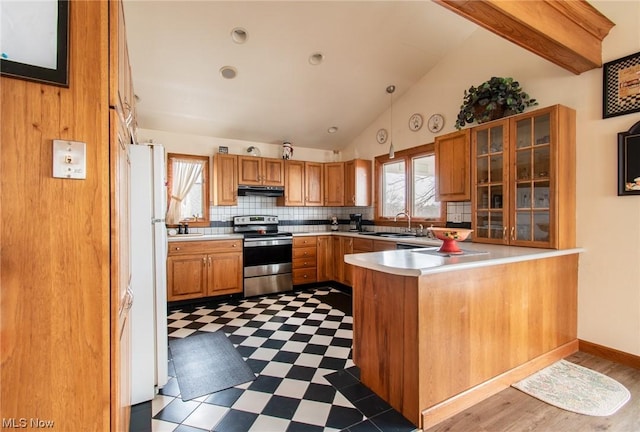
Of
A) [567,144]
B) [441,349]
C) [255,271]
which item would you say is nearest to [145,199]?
[441,349]

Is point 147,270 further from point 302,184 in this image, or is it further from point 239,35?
point 302,184

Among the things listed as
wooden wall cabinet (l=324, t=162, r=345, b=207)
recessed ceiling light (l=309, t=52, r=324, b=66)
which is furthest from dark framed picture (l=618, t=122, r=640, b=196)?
wooden wall cabinet (l=324, t=162, r=345, b=207)

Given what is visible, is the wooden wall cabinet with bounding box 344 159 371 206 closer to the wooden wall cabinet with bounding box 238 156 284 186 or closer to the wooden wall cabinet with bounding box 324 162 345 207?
the wooden wall cabinet with bounding box 324 162 345 207

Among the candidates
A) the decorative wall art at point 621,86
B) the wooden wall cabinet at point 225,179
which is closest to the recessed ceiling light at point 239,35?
the wooden wall cabinet at point 225,179

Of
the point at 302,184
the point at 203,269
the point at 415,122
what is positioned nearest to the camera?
the point at 203,269

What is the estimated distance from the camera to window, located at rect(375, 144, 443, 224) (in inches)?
158

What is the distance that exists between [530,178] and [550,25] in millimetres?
1158

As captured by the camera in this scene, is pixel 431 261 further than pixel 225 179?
No

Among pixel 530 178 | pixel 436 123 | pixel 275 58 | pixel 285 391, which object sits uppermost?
pixel 275 58

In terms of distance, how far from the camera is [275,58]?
10.9 ft

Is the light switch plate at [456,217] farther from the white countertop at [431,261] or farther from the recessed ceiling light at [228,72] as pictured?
the recessed ceiling light at [228,72]

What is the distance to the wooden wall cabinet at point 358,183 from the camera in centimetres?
475

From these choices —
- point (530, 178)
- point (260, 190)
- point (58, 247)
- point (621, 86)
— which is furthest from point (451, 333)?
point (260, 190)

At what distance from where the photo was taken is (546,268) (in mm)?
2273
